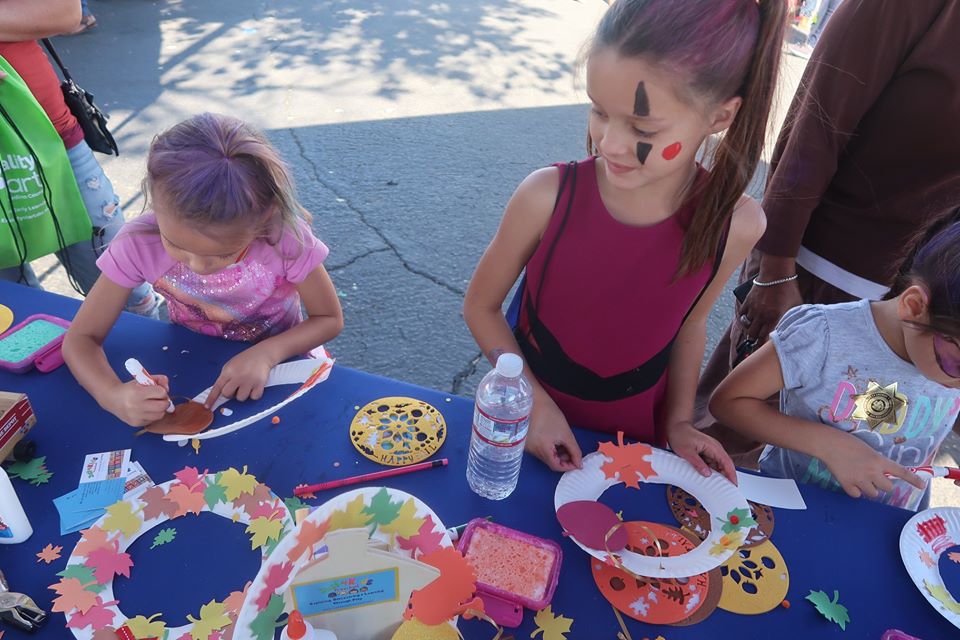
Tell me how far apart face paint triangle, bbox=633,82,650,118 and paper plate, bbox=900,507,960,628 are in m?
0.78

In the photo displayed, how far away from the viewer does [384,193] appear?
11.2ft

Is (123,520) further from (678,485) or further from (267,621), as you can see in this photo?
(678,485)

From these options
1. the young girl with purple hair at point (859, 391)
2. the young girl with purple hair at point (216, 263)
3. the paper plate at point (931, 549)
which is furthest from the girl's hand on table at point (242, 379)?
the paper plate at point (931, 549)

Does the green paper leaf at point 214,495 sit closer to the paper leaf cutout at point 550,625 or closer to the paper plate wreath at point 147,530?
the paper plate wreath at point 147,530

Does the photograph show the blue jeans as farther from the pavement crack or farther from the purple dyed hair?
the pavement crack

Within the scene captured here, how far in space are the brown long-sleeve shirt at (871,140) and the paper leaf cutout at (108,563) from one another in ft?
4.51

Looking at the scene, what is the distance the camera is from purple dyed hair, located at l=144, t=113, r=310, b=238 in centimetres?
108

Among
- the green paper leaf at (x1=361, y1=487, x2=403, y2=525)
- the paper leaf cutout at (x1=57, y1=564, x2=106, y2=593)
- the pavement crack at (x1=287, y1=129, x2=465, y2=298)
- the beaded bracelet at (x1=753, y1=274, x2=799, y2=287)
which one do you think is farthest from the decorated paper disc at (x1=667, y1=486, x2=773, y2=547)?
the pavement crack at (x1=287, y1=129, x2=465, y2=298)

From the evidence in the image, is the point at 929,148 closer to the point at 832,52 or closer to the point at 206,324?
the point at 832,52

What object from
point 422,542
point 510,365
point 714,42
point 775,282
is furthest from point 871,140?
point 422,542

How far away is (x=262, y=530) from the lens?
886mm

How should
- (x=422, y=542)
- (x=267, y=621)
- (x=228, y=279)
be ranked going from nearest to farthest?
(x=267, y=621), (x=422, y=542), (x=228, y=279)

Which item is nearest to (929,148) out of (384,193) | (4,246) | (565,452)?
(565,452)

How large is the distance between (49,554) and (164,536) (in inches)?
5.7
